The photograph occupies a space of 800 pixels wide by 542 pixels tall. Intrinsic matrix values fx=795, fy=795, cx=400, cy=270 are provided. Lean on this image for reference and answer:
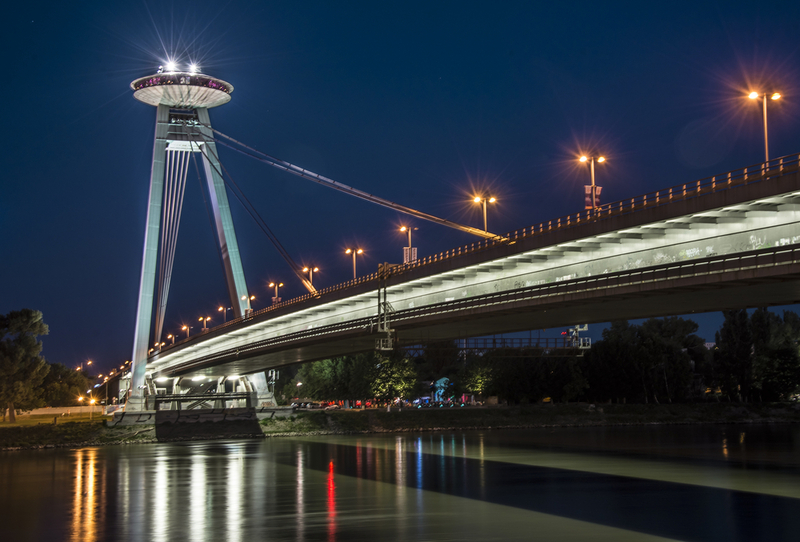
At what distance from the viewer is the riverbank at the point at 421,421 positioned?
62791mm

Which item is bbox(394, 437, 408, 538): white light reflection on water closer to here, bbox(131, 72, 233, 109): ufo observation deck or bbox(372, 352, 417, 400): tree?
bbox(372, 352, 417, 400): tree

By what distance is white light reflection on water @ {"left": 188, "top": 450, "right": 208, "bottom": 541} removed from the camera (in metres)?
20.8

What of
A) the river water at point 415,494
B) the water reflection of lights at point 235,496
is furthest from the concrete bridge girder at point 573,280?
the water reflection of lights at point 235,496

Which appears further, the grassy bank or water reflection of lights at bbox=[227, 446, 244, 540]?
the grassy bank

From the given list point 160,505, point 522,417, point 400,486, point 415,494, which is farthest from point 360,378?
point 160,505

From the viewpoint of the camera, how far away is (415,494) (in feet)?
90.0

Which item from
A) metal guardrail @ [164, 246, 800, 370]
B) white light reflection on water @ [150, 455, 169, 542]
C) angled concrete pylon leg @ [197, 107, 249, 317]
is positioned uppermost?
angled concrete pylon leg @ [197, 107, 249, 317]

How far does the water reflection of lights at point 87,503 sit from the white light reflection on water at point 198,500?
2525 mm

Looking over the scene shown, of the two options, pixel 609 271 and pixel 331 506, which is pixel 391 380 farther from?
pixel 331 506

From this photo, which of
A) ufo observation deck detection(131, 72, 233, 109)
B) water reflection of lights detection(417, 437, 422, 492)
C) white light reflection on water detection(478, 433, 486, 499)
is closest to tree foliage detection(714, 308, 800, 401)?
water reflection of lights detection(417, 437, 422, 492)

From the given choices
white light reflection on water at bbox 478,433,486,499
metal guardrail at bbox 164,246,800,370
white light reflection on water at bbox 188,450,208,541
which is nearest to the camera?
white light reflection on water at bbox 188,450,208,541

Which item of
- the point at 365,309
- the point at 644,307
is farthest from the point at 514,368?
the point at 644,307

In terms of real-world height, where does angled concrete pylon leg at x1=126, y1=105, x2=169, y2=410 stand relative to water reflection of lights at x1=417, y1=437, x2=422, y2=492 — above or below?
above

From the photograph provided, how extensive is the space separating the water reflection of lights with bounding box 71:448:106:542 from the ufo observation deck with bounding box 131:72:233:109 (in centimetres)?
4788
